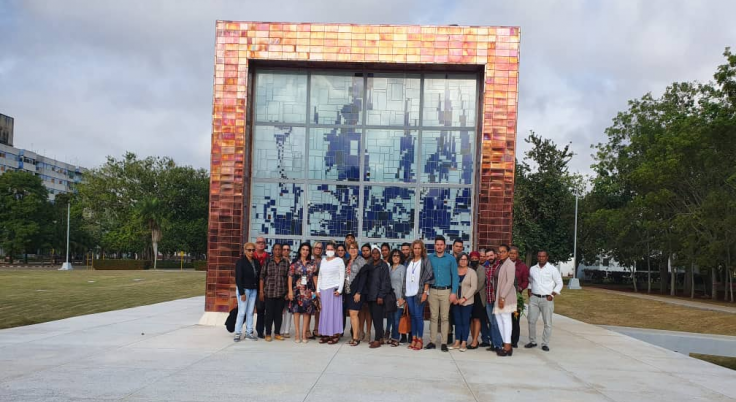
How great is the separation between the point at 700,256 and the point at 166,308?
2515cm

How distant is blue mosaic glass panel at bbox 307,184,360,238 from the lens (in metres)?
12.3

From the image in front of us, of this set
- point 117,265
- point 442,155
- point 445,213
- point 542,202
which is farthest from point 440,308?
point 117,265

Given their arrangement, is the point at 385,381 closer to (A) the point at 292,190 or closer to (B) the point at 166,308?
(A) the point at 292,190

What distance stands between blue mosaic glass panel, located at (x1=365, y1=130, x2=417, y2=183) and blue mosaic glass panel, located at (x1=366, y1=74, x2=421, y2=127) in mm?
237

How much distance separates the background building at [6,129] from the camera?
79.1 meters

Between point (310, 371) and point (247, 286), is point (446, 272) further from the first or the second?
point (247, 286)

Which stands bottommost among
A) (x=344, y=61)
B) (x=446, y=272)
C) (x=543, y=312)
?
(x=543, y=312)

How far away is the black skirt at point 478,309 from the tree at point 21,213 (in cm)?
5393

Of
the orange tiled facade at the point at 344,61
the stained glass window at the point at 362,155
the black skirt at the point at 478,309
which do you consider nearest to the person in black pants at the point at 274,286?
the orange tiled facade at the point at 344,61

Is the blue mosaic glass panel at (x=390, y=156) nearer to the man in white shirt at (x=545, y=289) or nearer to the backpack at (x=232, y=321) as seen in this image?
the man in white shirt at (x=545, y=289)

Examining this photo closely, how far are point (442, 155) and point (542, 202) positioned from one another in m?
28.9

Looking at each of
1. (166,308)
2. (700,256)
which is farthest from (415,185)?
(700,256)

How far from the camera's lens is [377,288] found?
9.63 meters

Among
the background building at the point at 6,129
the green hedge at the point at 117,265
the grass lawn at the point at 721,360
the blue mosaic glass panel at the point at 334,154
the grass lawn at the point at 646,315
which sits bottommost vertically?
the green hedge at the point at 117,265
